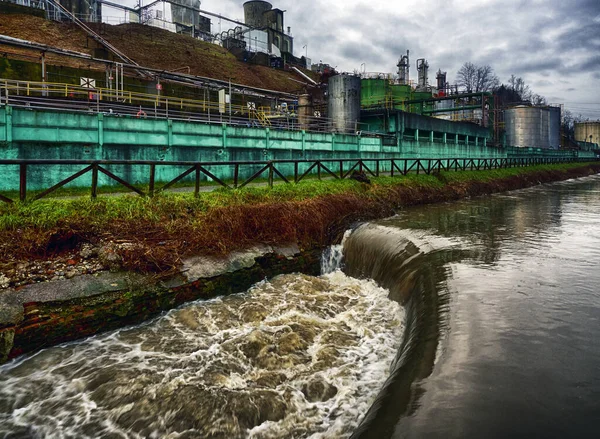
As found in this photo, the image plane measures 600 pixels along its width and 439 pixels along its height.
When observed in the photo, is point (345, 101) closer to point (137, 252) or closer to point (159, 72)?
point (159, 72)

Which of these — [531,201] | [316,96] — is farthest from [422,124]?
[531,201]

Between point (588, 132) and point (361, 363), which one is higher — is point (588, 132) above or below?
above

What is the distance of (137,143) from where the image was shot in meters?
16.2

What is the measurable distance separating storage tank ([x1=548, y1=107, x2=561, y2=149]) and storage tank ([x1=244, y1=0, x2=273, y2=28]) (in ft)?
155

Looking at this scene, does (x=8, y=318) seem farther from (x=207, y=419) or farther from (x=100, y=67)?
(x=100, y=67)

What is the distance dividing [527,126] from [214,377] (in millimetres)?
62205

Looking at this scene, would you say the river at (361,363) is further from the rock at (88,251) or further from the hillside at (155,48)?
the hillside at (155,48)

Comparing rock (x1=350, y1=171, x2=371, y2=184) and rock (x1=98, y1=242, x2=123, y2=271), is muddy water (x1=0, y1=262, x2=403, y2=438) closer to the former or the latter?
rock (x1=98, y1=242, x2=123, y2=271)

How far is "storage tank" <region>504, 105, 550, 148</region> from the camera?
54.7 m

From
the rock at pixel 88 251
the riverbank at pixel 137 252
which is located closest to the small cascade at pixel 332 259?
the riverbank at pixel 137 252

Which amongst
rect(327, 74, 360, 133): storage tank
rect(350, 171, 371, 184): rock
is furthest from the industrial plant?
rect(350, 171, 371, 184): rock

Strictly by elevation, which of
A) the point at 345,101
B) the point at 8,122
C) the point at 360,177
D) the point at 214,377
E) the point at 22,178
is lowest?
the point at 214,377

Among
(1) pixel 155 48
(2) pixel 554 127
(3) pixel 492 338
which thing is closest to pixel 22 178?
(3) pixel 492 338

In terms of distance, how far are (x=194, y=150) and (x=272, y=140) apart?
4.76m
